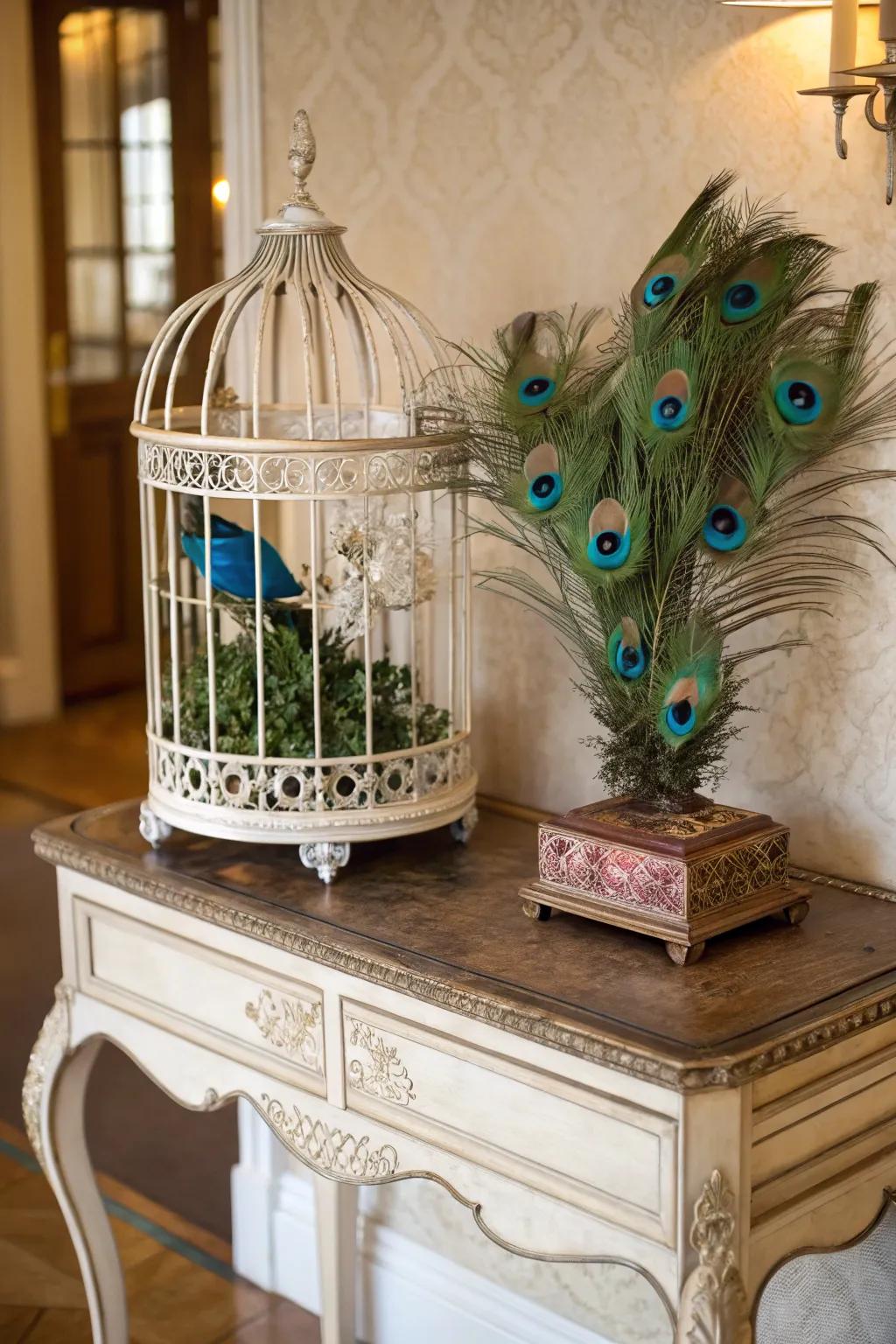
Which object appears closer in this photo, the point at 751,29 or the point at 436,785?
the point at 751,29

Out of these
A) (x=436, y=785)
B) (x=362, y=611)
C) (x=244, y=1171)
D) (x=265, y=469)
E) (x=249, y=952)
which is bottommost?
(x=244, y=1171)

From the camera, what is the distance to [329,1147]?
5.69 feet

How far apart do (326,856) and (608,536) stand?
0.50 m

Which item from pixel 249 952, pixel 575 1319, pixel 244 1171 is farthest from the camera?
pixel 244 1171

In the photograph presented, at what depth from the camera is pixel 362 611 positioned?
5.89ft

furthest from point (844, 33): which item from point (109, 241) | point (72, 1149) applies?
point (109, 241)

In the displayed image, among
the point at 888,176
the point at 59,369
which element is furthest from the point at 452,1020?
the point at 59,369

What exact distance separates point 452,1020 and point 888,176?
3.08ft

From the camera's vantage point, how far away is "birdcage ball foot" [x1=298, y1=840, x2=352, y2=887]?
179 centimetres

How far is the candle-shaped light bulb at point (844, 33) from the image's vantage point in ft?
5.09

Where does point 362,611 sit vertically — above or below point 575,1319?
above

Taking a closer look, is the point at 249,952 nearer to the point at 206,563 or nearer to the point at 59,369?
the point at 206,563

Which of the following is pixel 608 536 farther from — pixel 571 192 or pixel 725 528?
pixel 571 192

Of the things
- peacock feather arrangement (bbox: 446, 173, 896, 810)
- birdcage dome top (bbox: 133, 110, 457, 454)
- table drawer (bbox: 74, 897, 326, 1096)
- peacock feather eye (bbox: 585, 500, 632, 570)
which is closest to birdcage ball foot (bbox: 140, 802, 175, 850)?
table drawer (bbox: 74, 897, 326, 1096)
